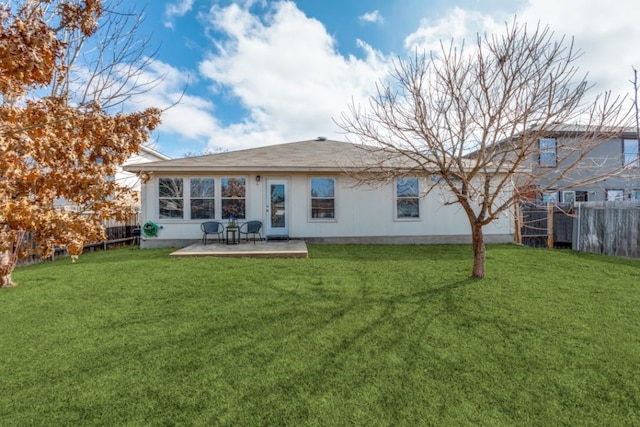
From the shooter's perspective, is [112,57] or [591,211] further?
[591,211]

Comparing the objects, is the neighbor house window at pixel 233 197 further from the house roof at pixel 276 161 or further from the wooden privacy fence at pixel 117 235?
the wooden privacy fence at pixel 117 235

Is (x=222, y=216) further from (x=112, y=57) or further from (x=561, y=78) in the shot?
(x=561, y=78)

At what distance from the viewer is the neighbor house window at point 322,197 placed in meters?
10.4

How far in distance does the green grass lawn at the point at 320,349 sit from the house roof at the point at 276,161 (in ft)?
14.2

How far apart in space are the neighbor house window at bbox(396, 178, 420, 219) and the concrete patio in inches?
150

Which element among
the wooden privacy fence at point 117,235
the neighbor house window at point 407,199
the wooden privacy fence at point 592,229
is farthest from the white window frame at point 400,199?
the wooden privacy fence at point 117,235

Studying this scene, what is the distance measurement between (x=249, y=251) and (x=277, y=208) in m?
2.62

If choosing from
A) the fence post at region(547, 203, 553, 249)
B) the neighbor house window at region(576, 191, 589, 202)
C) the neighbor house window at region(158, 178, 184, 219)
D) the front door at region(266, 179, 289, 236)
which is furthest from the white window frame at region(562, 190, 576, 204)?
the neighbor house window at region(158, 178, 184, 219)

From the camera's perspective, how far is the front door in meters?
10.3

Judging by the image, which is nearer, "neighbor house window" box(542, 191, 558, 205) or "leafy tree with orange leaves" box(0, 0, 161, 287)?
"leafy tree with orange leaves" box(0, 0, 161, 287)

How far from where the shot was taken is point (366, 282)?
565 cm

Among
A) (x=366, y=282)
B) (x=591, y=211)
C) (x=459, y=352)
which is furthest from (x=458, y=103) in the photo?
(x=591, y=211)

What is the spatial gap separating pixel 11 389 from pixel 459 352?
13.9 feet

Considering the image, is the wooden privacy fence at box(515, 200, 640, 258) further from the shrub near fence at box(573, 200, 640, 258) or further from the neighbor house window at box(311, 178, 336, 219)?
the neighbor house window at box(311, 178, 336, 219)
